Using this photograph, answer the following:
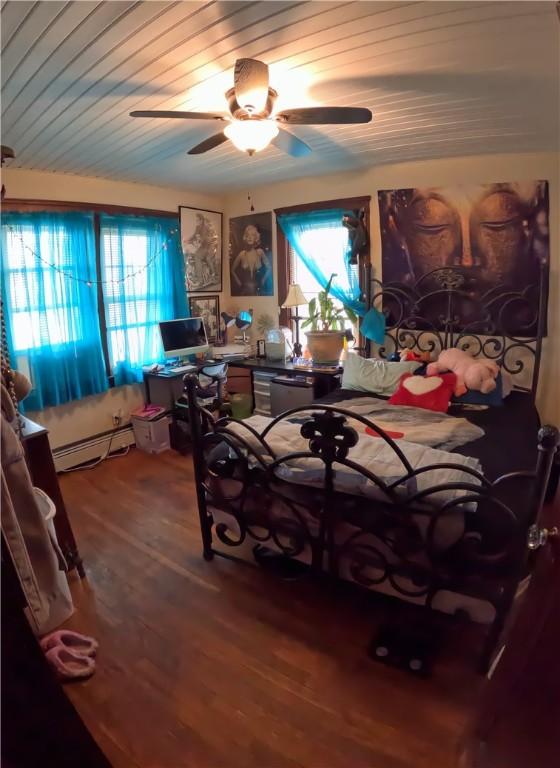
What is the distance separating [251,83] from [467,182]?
2224 millimetres

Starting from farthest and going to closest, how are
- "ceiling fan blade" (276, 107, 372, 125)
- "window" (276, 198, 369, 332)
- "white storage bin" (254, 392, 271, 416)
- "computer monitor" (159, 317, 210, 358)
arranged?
"white storage bin" (254, 392, 271, 416), "computer monitor" (159, 317, 210, 358), "window" (276, 198, 369, 332), "ceiling fan blade" (276, 107, 372, 125)

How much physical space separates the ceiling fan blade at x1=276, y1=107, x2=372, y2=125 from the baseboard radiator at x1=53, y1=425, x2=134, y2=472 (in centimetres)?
302

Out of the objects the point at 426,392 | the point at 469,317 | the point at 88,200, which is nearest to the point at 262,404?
the point at 426,392

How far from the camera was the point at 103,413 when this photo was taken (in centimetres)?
369

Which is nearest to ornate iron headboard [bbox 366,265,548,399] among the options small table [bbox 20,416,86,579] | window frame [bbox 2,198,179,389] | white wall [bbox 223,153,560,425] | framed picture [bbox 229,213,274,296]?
white wall [bbox 223,153,560,425]

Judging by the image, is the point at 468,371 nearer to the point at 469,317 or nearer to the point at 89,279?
the point at 469,317

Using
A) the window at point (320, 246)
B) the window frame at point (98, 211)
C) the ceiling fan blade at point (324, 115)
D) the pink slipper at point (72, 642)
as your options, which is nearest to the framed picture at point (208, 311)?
the window frame at point (98, 211)

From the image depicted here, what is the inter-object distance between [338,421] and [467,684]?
1157 mm

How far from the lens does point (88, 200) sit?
3328mm

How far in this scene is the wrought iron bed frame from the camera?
140 centimetres

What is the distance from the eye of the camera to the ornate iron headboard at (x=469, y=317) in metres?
2.97

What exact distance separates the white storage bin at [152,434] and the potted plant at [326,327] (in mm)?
1537

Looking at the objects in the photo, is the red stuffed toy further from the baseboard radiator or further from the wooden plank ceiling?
the baseboard radiator

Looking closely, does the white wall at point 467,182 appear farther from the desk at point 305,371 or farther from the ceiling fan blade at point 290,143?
the ceiling fan blade at point 290,143
